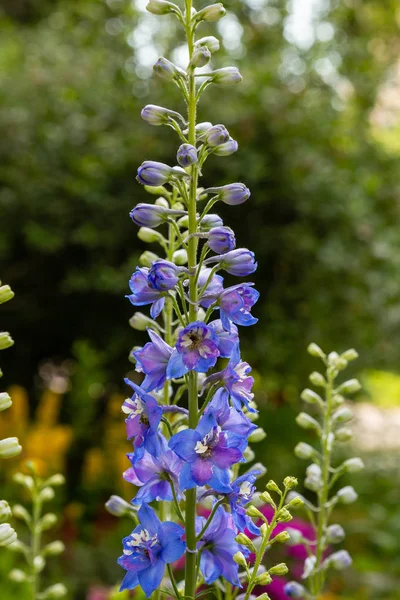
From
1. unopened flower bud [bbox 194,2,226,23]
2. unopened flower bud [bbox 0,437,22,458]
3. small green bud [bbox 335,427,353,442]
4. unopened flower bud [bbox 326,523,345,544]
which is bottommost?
unopened flower bud [bbox 326,523,345,544]

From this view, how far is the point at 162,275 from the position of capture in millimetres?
1154

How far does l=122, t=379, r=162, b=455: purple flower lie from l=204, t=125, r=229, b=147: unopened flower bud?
440 millimetres

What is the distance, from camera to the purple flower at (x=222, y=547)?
119cm

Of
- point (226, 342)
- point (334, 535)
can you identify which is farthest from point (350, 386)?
point (226, 342)

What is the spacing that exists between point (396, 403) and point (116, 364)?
737 centimetres

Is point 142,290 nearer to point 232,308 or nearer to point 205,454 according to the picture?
point 232,308

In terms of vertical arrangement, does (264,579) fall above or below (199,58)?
below

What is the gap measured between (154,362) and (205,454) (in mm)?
188

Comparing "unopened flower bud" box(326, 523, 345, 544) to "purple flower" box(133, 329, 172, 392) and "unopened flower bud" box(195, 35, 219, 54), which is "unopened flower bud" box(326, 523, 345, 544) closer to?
"purple flower" box(133, 329, 172, 392)

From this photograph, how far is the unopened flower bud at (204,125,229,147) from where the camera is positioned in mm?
1238

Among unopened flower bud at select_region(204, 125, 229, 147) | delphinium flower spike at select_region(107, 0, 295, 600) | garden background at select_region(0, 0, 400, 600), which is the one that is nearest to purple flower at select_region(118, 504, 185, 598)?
delphinium flower spike at select_region(107, 0, 295, 600)

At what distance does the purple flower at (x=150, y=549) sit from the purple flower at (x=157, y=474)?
45mm

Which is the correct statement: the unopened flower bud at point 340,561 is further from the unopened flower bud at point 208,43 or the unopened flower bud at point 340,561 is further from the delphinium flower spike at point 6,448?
the unopened flower bud at point 208,43

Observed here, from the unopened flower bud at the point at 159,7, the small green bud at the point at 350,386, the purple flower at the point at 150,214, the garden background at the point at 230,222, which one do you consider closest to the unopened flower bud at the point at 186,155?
the purple flower at the point at 150,214
